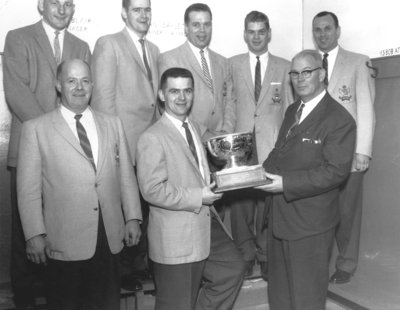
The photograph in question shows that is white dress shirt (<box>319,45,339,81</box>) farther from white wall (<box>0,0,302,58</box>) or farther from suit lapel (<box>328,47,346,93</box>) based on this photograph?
white wall (<box>0,0,302,58</box>)

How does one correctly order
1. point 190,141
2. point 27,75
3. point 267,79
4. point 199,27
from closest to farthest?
point 190,141 < point 27,75 < point 199,27 < point 267,79

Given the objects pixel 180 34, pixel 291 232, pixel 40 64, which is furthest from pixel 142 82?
pixel 291 232

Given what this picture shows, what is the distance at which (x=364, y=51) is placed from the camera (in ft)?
13.3

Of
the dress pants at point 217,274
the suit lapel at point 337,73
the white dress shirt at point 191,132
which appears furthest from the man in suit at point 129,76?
the suit lapel at point 337,73

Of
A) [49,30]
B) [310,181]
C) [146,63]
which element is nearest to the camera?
[310,181]

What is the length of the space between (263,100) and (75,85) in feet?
5.47

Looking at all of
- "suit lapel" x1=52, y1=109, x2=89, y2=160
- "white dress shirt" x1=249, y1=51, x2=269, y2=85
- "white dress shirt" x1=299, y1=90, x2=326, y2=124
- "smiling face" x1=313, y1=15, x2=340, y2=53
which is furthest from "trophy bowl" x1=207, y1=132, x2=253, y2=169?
"smiling face" x1=313, y1=15, x2=340, y2=53

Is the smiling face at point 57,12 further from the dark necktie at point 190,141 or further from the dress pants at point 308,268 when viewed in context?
the dress pants at point 308,268

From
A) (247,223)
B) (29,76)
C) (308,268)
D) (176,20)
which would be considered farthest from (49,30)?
(308,268)

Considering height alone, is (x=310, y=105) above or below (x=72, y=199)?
above

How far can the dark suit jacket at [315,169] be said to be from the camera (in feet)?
8.71

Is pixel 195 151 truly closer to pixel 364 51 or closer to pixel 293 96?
pixel 293 96

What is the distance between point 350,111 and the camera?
12.2 feet

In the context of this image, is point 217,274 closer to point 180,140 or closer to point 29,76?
point 180,140
